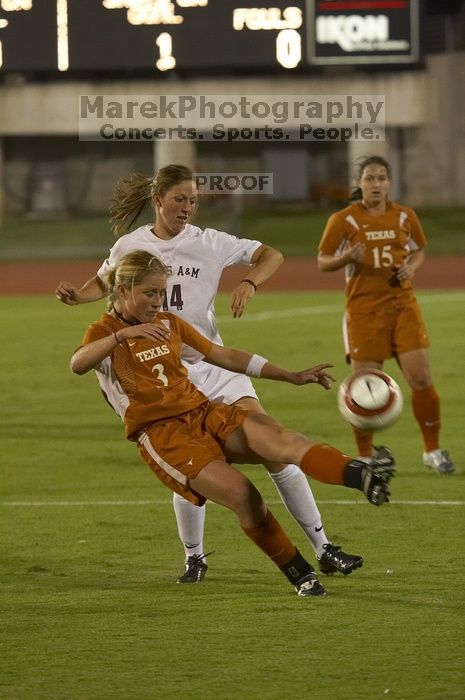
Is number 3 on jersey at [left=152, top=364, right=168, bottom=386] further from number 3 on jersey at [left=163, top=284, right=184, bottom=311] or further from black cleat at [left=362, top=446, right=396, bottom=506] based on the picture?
black cleat at [left=362, top=446, right=396, bottom=506]

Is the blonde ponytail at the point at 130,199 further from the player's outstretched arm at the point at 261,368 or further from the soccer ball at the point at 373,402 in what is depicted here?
the soccer ball at the point at 373,402

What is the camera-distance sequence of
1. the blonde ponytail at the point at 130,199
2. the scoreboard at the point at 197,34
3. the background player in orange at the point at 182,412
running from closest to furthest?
the background player in orange at the point at 182,412, the blonde ponytail at the point at 130,199, the scoreboard at the point at 197,34

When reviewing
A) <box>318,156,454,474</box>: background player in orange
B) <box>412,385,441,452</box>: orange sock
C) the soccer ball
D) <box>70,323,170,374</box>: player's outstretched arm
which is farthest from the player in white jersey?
<box>412,385,441,452</box>: orange sock

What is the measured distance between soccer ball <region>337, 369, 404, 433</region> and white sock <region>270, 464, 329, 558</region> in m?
1.05

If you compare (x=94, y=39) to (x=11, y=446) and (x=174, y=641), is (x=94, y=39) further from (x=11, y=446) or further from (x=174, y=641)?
(x=174, y=641)

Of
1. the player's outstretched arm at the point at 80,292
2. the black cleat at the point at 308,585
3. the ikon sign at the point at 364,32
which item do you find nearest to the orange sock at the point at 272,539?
the black cleat at the point at 308,585

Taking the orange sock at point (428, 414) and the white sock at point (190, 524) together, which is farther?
the orange sock at point (428, 414)

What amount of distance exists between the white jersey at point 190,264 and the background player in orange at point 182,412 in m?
0.59

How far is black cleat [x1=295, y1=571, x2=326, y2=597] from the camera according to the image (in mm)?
6238

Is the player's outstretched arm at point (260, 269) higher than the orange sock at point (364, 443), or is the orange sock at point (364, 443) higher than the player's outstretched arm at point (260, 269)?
the player's outstretched arm at point (260, 269)

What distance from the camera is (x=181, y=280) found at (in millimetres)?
6965

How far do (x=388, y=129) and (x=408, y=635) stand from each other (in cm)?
4019

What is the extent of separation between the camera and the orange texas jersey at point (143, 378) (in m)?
6.18

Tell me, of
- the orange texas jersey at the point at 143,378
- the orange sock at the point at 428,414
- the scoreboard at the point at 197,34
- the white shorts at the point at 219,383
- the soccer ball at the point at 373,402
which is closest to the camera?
the orange texas jersey at the point at 143,378
